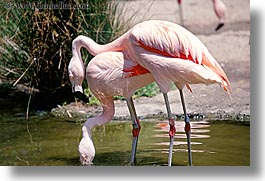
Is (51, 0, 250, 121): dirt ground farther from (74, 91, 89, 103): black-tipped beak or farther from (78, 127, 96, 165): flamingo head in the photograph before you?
(78, 127, 96, 165): flamingo head

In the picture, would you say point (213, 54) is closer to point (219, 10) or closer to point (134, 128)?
point (219, 10)

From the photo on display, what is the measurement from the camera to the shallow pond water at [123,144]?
393 cm

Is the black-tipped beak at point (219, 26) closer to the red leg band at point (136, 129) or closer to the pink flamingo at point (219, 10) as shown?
the pink flamingo at point (219, 10)

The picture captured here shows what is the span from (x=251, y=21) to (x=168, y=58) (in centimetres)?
51

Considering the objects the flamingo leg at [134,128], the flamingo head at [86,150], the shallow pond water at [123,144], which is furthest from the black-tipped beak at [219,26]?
the flamingo head at [86,150]

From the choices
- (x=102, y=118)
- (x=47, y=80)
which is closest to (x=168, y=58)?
(x=102, y=118)

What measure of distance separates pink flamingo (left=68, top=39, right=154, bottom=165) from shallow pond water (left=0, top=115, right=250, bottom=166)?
0.11 meters

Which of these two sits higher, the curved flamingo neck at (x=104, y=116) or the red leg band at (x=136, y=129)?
the curved flamingo neck at (x=104, y=116)

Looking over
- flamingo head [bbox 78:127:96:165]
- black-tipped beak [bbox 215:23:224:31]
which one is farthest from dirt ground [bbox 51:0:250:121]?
flamingo head [bbox 78:127:96:165]

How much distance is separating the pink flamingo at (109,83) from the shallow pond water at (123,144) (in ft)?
0.36

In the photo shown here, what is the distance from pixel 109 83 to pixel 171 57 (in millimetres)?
315

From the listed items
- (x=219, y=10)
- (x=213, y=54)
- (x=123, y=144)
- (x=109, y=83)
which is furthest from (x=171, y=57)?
(x=219, y=10)

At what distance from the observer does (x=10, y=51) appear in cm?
Result: 471

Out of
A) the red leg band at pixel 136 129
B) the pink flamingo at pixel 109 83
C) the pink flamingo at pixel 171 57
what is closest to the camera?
the pink flamingo at pixel 171 57
